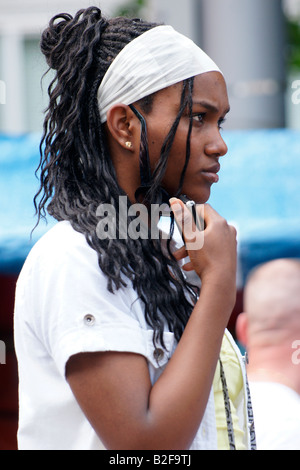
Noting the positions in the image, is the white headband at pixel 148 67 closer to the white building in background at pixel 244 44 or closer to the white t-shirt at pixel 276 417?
the white t-shirt at pixel 276 417

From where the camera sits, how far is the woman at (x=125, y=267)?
4.85 ft

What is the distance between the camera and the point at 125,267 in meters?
1.60

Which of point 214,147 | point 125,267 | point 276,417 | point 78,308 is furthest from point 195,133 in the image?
point 276,417

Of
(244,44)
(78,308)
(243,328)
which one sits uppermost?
(244,44)

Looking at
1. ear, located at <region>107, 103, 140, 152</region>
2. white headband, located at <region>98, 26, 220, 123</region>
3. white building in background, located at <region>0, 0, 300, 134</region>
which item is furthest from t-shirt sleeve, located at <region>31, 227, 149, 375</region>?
white building in background, located at <region>0, 0, 300, 134</region>

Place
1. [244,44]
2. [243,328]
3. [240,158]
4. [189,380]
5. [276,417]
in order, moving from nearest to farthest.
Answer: [189,380]
[276,417]
[243,328]
[240,158]
[244,44]

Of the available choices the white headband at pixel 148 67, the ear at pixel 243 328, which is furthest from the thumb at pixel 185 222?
the ear at pixel 243 328

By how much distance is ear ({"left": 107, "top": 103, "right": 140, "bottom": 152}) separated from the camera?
5.64 ft

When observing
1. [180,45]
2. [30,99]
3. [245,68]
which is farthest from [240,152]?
[30,99]

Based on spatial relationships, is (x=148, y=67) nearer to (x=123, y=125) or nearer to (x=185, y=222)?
(x=123, y=125)

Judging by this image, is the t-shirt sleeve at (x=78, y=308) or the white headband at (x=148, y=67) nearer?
the t-shirt sleeve at (x=78, y=308)

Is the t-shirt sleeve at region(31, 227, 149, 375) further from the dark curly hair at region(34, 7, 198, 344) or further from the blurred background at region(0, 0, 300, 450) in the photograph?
the blurred background at region(0, 0, 300, 450)

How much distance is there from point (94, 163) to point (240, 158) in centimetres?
225

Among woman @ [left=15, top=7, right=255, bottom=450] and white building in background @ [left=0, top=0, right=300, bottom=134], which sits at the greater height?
white building in background @ [left=0, top=0, right=300, bottom=134]
